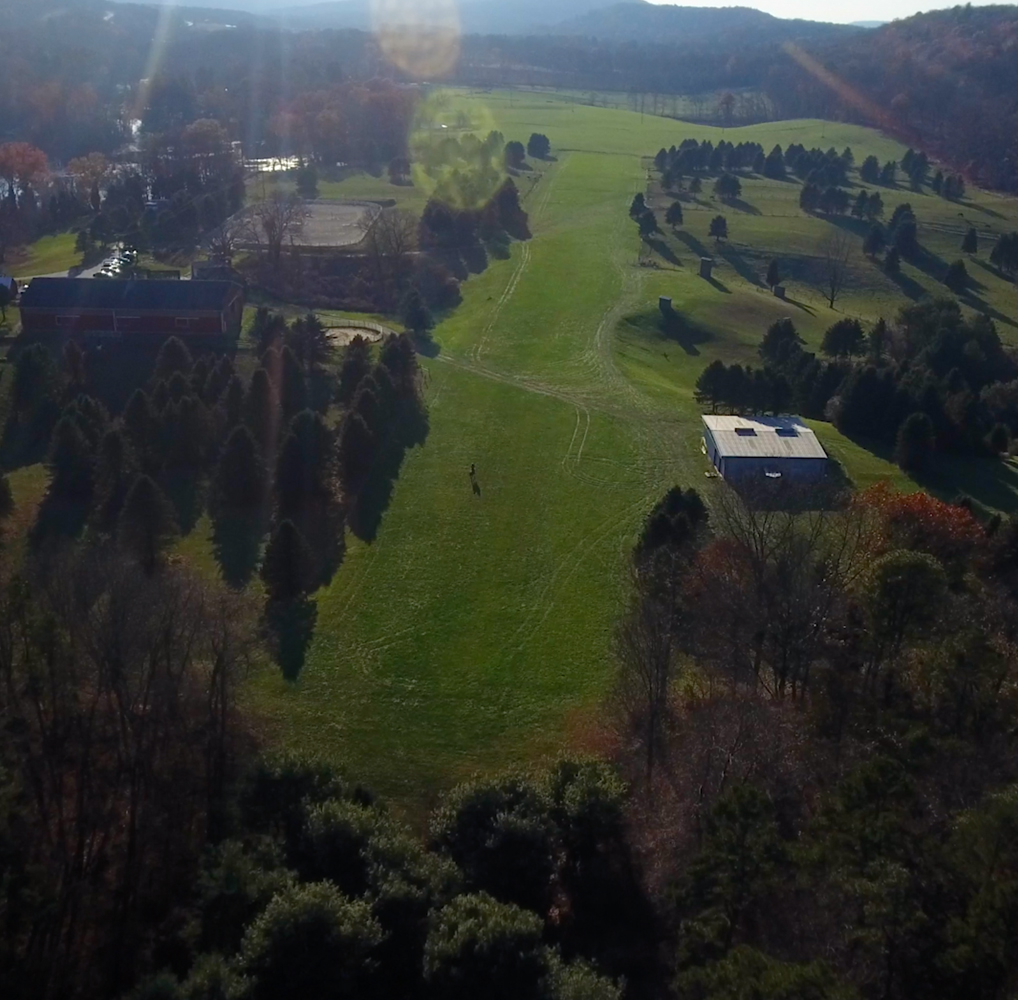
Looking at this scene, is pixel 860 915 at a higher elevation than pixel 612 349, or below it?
higher

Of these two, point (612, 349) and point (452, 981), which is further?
point (612, 349)

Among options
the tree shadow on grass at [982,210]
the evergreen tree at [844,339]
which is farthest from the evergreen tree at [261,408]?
the tree shadow on grass at [982,210]

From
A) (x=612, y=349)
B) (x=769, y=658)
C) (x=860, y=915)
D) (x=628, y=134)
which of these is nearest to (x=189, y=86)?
(x=628, y=134)

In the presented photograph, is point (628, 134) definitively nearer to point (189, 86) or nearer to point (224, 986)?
point (189, 86)

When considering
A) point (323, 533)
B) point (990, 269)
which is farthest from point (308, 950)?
point (990, 269)

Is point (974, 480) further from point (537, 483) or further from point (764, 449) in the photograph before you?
point (537, 483)

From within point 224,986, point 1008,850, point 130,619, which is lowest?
point 224,986

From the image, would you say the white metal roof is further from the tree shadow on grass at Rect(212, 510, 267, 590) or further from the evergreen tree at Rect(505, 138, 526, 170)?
the evergreen tree at Rect(505, 138, 526, 170)
